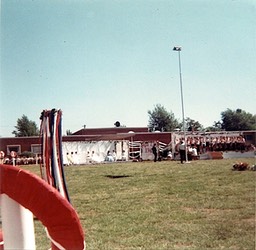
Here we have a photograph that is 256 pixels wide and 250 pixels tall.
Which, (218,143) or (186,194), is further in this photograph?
(218,143)

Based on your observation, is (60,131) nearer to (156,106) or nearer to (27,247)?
(27,247)

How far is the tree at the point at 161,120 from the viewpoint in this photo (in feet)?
243

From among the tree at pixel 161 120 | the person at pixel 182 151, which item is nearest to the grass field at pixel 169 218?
the person at pixel 182 151

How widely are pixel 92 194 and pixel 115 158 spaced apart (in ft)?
71.6

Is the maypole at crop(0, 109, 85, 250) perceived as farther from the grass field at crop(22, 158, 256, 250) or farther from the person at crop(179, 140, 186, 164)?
the person at crop(179, 140, 186, 164)

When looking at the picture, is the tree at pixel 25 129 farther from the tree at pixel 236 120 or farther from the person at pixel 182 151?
the person at pixel 182 151

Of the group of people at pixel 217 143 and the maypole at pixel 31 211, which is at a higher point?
the group of people at pixel 217 143

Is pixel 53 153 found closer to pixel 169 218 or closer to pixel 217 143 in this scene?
pixel 169 218

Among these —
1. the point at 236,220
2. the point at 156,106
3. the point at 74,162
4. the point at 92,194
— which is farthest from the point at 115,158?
the point at 156,106

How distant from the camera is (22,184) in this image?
4.34 feet

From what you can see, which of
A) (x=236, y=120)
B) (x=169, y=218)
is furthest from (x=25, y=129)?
(x=169, y=218)

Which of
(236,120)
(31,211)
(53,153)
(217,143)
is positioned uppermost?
(236,120)

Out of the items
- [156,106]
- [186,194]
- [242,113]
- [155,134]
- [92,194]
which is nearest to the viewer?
[186,194]

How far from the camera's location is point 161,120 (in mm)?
74312
